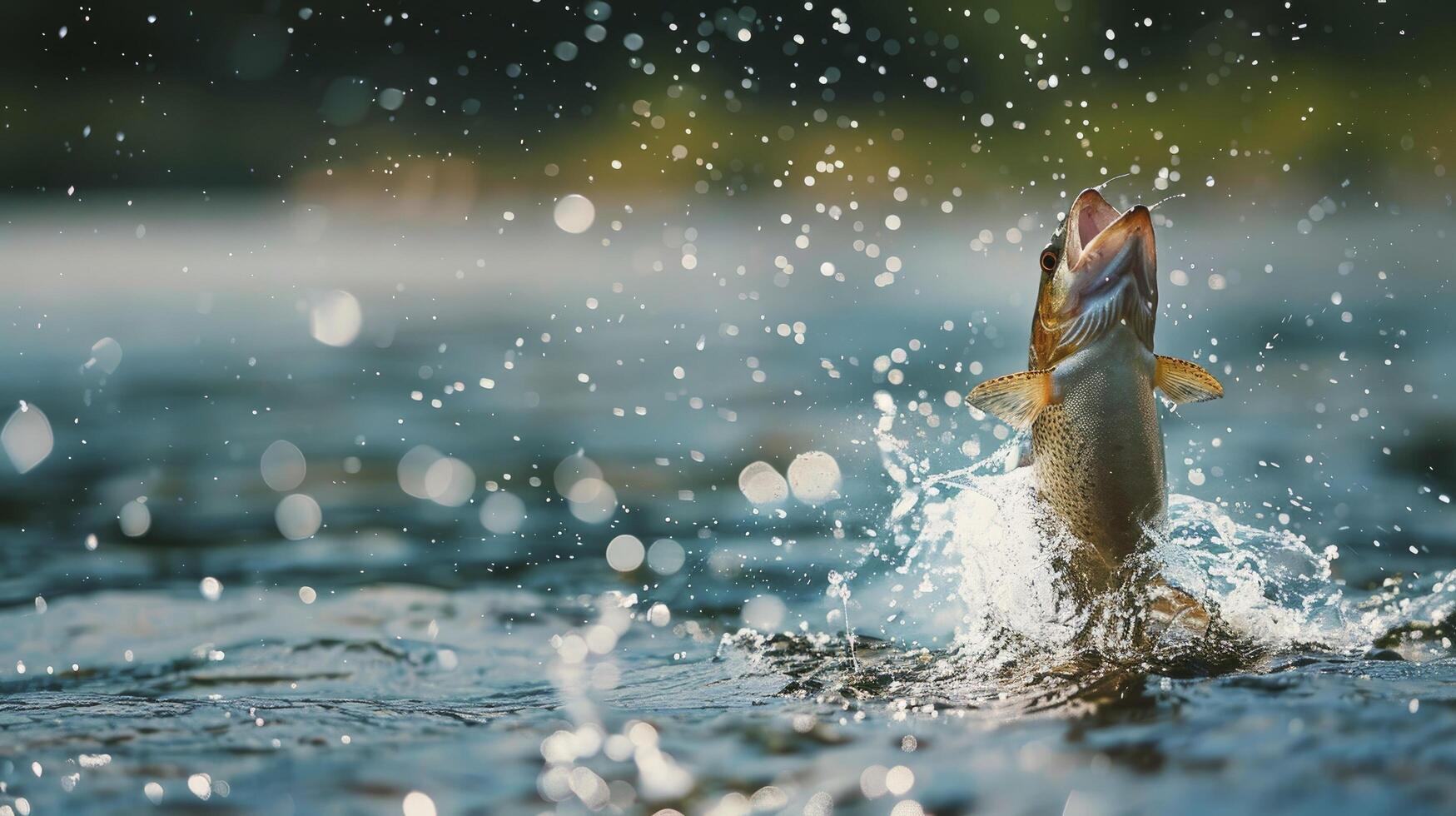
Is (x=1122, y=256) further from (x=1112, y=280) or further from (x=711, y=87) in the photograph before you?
(x=711, y=87)

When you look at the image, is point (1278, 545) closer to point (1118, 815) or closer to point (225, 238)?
point (1118, 815)

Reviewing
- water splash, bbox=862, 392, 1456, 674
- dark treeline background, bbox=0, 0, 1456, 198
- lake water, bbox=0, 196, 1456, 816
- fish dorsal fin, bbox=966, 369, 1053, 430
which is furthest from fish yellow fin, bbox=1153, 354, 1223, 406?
dark treeline background, bbox=0, 0, 1456, 198

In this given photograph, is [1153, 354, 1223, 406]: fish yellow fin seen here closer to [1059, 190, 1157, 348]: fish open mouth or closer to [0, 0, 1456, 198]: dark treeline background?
[1059, 190, 1157, 348]: fish open mouth

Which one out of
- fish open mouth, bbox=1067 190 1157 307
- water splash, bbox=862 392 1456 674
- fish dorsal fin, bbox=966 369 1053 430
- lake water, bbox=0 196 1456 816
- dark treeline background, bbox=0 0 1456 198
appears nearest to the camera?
lake water, bbox=0 196 1456 816

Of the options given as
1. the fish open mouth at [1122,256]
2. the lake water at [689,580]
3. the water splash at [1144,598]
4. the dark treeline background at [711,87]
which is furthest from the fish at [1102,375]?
the dark treeline background at [711,87]

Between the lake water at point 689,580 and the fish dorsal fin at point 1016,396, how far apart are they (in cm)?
65

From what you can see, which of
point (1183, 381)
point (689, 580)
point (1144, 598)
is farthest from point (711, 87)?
point (1183, 381)

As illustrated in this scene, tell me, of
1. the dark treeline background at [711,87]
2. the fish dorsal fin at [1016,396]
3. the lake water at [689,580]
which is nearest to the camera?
Answer: the lake water at [689,580]

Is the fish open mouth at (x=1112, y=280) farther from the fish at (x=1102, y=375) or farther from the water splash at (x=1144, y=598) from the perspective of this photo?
the water splash at (x=1144, y=598)

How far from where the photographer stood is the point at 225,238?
36719 millimetres

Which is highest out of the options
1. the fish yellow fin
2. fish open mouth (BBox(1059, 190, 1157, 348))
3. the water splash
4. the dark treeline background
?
the dark treeline background

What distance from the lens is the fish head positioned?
4176mm

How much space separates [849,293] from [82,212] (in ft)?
79.6

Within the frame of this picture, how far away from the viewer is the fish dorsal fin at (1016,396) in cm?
424
